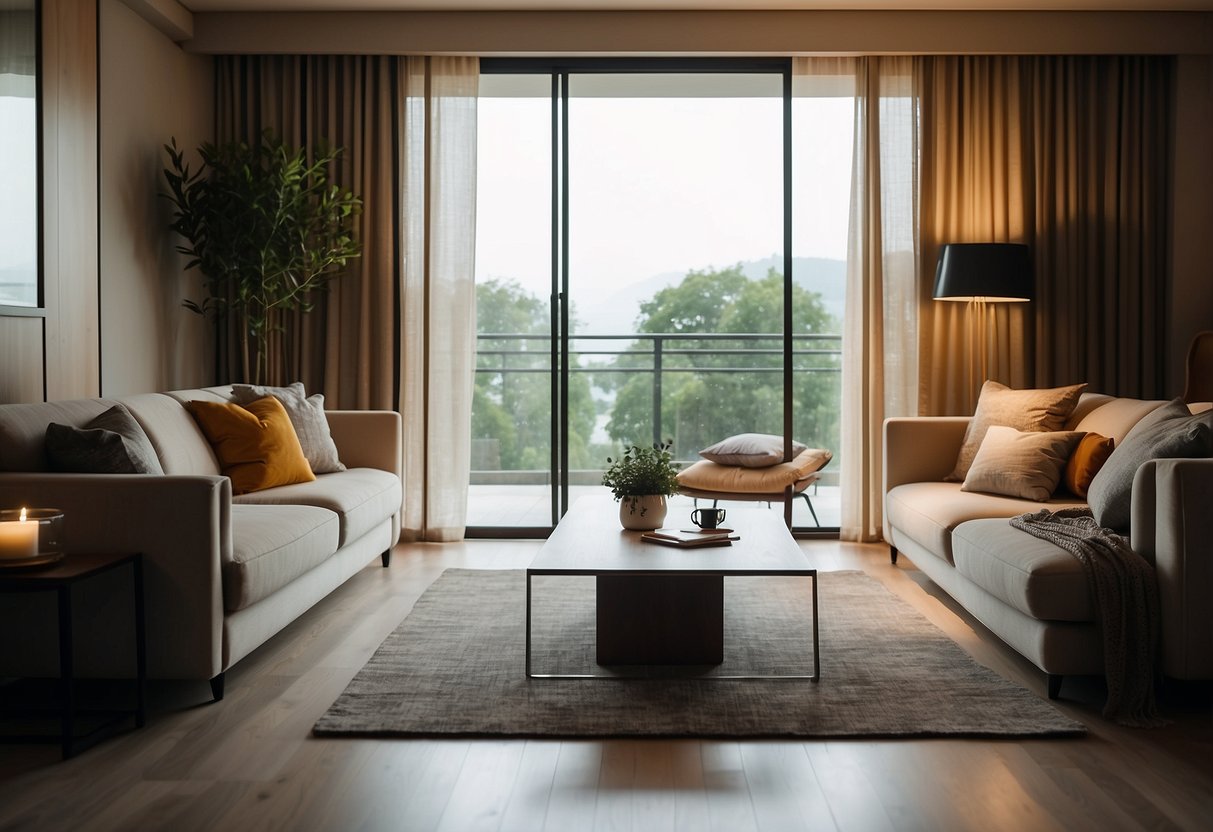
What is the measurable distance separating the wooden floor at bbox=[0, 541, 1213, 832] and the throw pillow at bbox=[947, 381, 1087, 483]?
1652mm

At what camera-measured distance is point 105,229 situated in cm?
446

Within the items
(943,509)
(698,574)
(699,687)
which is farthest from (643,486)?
(943,509)

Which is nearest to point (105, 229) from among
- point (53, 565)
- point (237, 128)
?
point (237, 128)

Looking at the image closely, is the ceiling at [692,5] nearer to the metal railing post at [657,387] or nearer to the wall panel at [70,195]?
the wall panel at [70,195]

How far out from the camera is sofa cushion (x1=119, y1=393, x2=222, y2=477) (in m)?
3.65

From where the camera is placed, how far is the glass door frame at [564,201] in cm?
555

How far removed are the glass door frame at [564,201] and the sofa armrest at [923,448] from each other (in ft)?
2.58

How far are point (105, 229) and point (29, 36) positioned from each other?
86 cm

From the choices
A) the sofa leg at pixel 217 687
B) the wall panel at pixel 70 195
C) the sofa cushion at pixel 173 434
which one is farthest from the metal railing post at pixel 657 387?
the sofa leg at pixel 217 687

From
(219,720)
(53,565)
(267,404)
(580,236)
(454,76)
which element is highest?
(454,76)

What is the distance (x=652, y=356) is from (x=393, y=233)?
159 centimetres

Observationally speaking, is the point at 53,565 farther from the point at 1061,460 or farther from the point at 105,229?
the point at 1061,460

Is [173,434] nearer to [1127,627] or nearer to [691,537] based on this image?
[691,537]

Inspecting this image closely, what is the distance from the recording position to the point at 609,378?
5.90 m
